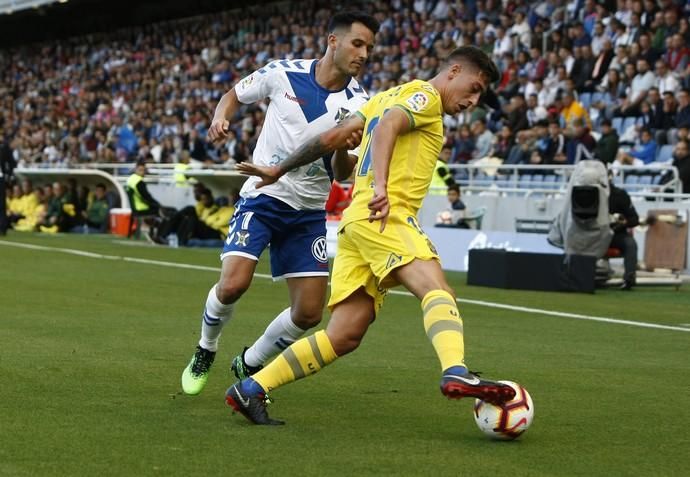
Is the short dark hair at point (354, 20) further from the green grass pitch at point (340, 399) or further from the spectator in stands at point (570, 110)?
the spectator in stands at point (570, 110)

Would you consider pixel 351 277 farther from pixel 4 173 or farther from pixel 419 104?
pixel 4 173

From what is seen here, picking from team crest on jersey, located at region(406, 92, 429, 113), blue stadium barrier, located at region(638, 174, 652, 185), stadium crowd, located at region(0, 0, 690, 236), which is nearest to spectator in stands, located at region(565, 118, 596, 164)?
stadium crowd, located at region(0, 0, 690, 236)

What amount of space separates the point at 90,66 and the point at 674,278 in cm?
3744

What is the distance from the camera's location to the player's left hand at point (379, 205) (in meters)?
6.09

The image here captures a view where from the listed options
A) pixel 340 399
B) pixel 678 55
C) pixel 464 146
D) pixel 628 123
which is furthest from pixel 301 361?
pixel 464 146

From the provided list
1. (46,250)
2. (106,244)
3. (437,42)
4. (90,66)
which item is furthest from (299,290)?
(90,66)

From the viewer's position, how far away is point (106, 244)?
25500mm

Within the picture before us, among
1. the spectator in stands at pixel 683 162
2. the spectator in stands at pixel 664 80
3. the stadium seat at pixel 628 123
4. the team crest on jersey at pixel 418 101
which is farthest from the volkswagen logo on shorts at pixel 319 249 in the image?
the stadium seat at pixel 628 123

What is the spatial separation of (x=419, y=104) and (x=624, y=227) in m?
11.4

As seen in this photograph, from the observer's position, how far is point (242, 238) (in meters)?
7.37

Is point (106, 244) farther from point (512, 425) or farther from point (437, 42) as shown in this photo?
point (512, 425)

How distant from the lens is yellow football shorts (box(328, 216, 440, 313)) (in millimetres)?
6199

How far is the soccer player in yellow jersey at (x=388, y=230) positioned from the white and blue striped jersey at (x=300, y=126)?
98 centimetres

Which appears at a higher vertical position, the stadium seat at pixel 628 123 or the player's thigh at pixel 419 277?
the player's thigh at pixel 419 277
